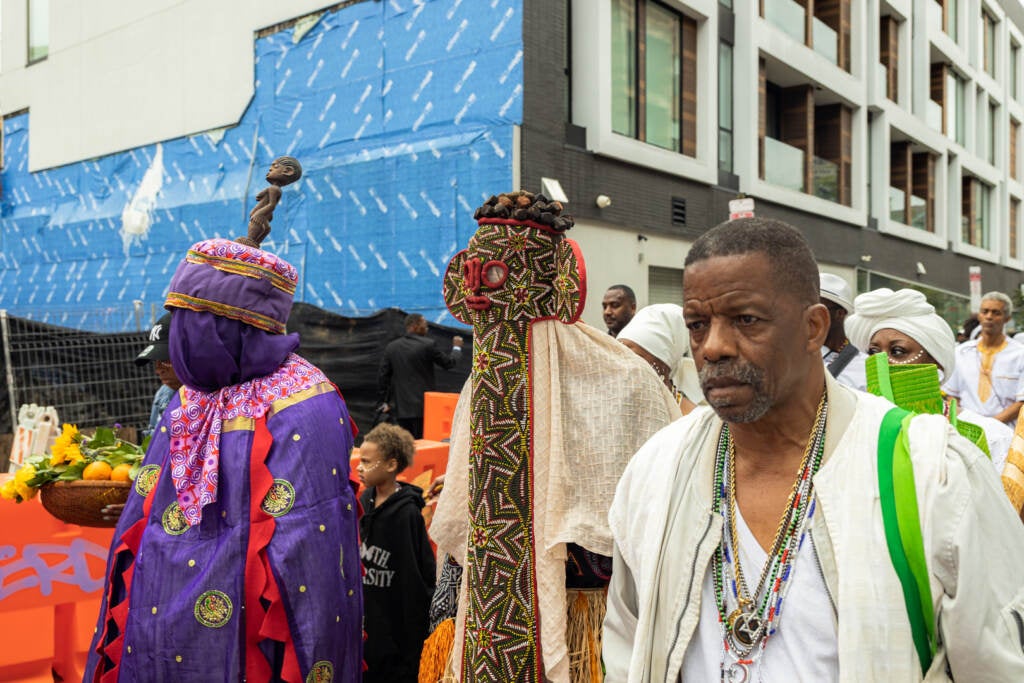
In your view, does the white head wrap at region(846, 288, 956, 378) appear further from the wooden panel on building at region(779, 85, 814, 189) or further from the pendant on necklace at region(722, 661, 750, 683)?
the wooden panel on building at region(779, 85, 814, 189)

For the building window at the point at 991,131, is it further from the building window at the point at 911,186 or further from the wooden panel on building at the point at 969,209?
the building window at the point at 911,186

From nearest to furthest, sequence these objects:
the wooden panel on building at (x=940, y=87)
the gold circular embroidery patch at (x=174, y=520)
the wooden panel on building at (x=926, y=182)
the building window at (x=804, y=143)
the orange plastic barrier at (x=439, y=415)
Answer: the gold circular embroidery patch at (x=174, y=520) < the orange plastic barrier at (x=439, y=415) < the building window at (x=804, y=143) < the wooden panel on building at (x=926, y=182) < the wooden panel on building at (x=940, y=87)

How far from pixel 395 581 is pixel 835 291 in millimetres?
2636

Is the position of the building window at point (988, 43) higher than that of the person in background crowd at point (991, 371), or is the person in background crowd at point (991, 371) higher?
the building window at point (988, 43)

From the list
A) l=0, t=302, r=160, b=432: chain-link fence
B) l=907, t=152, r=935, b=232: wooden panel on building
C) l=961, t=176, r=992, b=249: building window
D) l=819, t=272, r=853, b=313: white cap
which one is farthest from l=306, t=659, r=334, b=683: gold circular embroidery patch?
l=961, t=176, r=992, b=249: building window

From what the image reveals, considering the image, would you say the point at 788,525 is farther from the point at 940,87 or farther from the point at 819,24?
the point at 940,87

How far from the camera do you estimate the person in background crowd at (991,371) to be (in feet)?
25.0

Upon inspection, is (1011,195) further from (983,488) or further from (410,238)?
(983,488)

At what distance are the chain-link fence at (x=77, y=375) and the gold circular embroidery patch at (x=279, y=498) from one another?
8293mm

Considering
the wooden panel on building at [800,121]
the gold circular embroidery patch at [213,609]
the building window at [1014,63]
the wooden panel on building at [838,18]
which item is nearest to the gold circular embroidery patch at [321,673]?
the gold circular embroidery patch at [213,609]

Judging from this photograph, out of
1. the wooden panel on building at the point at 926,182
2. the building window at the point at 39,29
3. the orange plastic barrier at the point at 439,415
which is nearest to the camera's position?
the orange plastic barrier at the point at 439,415

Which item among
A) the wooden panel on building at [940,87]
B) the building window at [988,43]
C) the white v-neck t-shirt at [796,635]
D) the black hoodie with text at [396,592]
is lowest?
the black hoodie with text at [396,592]

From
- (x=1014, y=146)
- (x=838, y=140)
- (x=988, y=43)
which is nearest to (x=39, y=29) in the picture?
(x=838, y=140)

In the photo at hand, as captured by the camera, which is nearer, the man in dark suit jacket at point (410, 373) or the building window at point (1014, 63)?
the man in dark suit jacket at point (410, 373)
